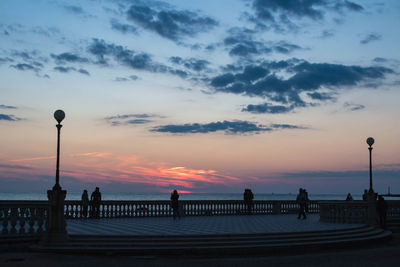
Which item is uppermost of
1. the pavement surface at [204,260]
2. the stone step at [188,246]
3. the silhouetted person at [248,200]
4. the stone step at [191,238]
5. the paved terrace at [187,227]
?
the silhouetted person at [248,200]

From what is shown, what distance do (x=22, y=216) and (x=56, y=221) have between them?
4.72 ft

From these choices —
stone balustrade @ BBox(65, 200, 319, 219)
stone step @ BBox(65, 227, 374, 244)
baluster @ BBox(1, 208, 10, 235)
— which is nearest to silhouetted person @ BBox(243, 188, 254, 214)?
stone balustrade @ BBox(65, 200, 319, 219)

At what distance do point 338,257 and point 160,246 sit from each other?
21.7 feet

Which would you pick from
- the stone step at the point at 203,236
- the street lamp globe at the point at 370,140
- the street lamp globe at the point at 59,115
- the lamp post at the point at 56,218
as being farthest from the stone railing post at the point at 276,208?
the street lamp globe at the point at 59,115

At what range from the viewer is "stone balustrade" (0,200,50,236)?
1836 centimetres

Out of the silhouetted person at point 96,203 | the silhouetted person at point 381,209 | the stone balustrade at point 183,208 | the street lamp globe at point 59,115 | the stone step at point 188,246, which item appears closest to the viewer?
the stone step at point 188,246

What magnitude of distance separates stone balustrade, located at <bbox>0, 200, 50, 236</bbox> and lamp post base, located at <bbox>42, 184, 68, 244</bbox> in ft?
1.27

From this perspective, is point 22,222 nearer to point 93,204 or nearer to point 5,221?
point 5,221

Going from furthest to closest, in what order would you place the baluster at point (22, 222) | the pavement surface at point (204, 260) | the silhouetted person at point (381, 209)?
1. the silhouetted person at point (381, 209)
2. the baluster at point (22, 222)
3. the pavement surface at point (204, 260)

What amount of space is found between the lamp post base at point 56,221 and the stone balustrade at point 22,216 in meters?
0.39

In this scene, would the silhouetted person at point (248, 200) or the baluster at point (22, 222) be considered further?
the silhouetted person at point (248, 200)

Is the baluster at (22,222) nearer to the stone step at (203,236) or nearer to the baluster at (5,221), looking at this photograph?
the baluster at (5,221)

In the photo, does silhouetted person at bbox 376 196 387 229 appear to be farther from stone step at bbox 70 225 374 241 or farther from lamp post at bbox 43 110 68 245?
lamp post at bbox 43 110 68 245

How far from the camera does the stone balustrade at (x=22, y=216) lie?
18359 millimetres
